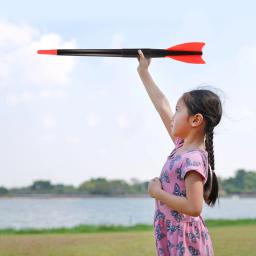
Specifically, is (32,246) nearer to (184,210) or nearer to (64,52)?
(64,52)

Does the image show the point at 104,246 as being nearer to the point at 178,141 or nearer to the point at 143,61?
the point at 143,61

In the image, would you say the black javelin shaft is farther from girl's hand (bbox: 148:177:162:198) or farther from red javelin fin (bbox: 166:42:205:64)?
girl's hand (bbox: 148:177:162:198)

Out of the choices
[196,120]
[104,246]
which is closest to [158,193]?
[196,120]

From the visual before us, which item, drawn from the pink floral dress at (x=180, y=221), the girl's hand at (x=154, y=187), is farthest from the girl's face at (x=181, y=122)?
the girl's hand at (x=154, y=187)

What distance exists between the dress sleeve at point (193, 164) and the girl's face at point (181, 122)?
118 millimetres

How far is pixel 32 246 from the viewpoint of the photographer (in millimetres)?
9344

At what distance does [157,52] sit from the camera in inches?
160

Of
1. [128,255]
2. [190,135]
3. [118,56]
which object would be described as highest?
[118,56]

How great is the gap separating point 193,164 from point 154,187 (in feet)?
0.76

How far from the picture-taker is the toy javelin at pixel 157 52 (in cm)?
401

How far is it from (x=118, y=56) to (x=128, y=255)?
499cm

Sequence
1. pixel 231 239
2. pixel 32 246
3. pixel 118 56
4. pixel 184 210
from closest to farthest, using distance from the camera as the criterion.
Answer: pixel 184 210 < pixel 118 56 < pixel 32 246 < pixel 231 239

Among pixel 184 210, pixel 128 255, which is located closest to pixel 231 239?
pixel 128 255

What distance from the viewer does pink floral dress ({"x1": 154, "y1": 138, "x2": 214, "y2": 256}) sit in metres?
3.40
